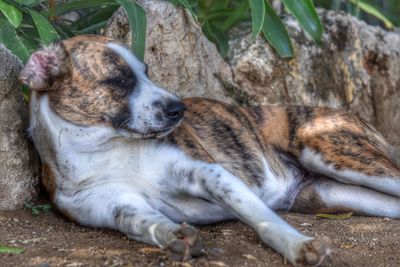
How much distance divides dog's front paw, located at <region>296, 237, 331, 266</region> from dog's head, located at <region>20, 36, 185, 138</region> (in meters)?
1.01

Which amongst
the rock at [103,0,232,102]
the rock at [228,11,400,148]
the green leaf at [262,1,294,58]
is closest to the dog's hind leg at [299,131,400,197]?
the green leaf at [262,1,294,58]

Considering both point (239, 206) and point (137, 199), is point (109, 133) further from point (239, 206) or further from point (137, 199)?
point (239, 206)

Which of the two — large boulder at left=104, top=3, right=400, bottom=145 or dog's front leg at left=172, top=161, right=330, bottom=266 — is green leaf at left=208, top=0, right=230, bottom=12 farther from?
dog's front leg at left=172, top=161, right=330, bottom=266

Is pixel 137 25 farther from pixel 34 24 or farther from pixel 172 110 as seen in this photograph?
pixel 172 110

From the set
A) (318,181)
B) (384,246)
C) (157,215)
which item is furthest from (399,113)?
(157,215)

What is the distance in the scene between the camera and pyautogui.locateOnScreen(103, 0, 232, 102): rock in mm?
5836

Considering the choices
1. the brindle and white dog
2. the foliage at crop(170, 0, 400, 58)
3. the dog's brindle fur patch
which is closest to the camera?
the brindle and white dog

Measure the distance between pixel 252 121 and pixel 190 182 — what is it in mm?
985

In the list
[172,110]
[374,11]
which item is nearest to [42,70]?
[172,110]

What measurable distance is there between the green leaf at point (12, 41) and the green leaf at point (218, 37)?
5.87 ft

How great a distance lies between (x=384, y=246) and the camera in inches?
169

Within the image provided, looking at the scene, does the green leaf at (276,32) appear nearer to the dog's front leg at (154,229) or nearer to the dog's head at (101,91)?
the dog's head at (101,91)

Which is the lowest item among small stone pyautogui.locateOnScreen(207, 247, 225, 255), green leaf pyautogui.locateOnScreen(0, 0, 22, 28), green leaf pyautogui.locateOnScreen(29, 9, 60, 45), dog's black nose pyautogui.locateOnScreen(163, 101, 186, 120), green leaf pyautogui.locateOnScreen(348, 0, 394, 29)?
green leaf pyautogui.locateOnScreen(348, 0, 394, 29)

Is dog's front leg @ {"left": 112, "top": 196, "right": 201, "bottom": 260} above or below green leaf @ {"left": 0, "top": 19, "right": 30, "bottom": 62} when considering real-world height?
below
